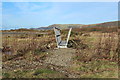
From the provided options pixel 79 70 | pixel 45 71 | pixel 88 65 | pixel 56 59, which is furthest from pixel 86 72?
pixel 56 59

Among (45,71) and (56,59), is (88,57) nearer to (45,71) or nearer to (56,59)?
(56,59)

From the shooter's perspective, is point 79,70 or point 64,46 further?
point 64,46

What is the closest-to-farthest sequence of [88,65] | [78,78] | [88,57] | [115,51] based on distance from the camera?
1. [78,78]
2. [88,65]
3. [88,57]
4. [115,51]

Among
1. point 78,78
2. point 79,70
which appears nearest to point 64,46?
point 79,70

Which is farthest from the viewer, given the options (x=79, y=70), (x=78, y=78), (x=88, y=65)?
(x=88, y=65)

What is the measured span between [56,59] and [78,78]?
10.1 ft

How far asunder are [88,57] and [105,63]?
1042mm

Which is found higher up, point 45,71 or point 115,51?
point 115,51

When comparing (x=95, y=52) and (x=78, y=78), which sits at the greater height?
(x=95, y=52)

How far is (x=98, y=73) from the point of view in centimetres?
607

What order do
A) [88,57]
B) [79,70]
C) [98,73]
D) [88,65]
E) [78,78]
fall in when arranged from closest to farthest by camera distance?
[78,78], [98,73], [79,70], [88,65], [88,57]

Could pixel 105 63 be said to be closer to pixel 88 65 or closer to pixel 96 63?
pixel 96 63

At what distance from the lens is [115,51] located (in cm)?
883

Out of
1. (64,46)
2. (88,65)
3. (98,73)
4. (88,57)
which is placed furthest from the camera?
(64,46)
